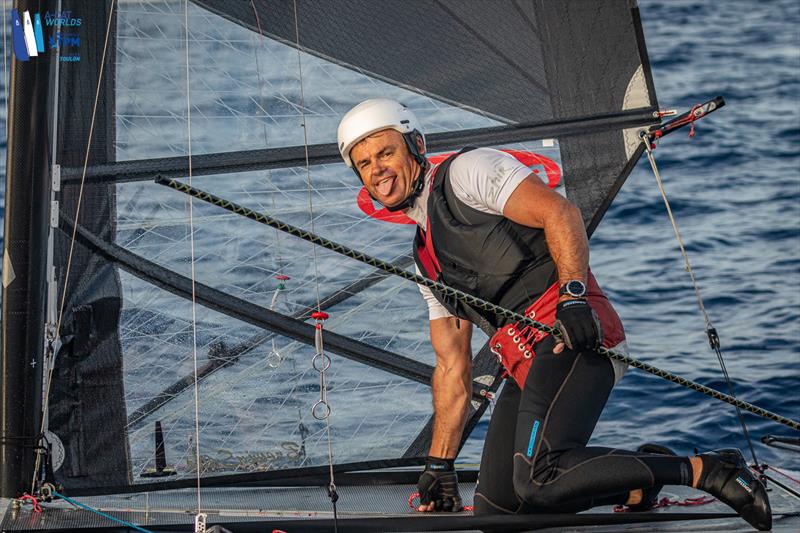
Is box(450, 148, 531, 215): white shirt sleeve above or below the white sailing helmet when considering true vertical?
below

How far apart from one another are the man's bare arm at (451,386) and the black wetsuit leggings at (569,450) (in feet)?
1.31

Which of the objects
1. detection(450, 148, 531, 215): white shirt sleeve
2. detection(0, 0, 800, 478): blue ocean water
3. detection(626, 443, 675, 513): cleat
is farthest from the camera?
detection(0, 0, 800, 478): blue ocean water

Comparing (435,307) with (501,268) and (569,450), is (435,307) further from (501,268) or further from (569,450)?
(569,450)

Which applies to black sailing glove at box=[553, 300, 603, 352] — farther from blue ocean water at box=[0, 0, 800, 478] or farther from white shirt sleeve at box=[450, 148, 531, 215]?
blue ocean water at box=[0, 0, 800, 478]

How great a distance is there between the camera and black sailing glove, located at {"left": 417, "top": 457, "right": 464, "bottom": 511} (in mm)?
4055

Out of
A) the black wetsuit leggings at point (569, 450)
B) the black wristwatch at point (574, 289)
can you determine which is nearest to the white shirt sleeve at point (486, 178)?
the black wristwatch at point (574, 289)

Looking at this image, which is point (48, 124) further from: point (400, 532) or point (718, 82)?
point (718, 82)

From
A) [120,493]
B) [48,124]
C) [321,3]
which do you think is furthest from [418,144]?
[120,493]

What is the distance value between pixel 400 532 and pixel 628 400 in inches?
111

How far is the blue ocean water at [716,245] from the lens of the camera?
20.0 ft

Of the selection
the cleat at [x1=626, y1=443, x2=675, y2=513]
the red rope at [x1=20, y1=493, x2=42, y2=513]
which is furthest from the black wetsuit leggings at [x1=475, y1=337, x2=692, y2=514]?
the red rope at [x1=20, y1=493, x2=42, y2=513]

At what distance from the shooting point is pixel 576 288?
11.1 feet

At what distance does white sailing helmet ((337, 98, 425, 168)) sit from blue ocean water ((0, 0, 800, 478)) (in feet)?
7.19
